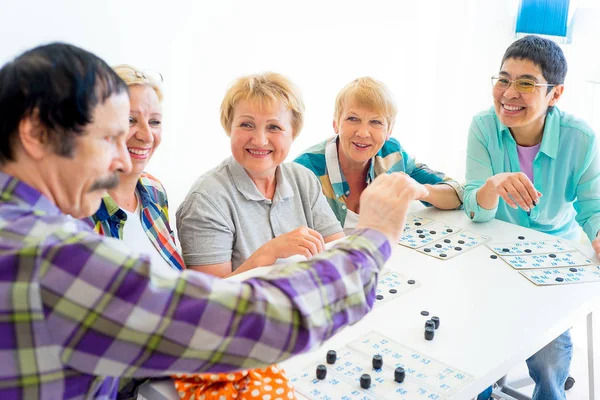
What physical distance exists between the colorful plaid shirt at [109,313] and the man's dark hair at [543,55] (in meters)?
1.81

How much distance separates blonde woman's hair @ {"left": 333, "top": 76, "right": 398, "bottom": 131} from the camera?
232 cm

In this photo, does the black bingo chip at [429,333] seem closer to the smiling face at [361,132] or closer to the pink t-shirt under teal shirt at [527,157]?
the smiling face at [361,132]

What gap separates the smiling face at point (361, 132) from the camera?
2334mm

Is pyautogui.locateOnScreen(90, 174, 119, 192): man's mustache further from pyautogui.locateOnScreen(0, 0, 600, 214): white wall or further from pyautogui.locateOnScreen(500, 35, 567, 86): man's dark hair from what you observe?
pyautogui.locateOnScreen(500, 35, 567, 86): man's dark hair

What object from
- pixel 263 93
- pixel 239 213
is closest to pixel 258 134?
pixel 263 93

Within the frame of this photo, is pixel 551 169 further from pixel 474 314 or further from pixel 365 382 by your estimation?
pixel 365 382

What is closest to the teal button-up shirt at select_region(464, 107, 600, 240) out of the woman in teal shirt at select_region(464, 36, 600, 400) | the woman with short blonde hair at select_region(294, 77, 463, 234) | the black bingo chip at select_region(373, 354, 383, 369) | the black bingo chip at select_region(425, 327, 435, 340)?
the woman in teal shirt at select_region(464, 36, 600, 400)

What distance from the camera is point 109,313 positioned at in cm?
79

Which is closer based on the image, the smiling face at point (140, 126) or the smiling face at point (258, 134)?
the smiling face at point (140, 126)

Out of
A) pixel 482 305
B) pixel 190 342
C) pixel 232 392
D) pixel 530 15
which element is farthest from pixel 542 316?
pixel 530 15

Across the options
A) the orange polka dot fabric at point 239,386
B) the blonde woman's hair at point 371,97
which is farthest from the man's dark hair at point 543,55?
the orange polka dot fabric at point 239,386

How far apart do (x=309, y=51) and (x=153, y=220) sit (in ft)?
7.26

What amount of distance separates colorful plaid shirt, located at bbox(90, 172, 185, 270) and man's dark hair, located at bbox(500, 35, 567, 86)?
4.88 ft

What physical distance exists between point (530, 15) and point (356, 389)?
3.63m
